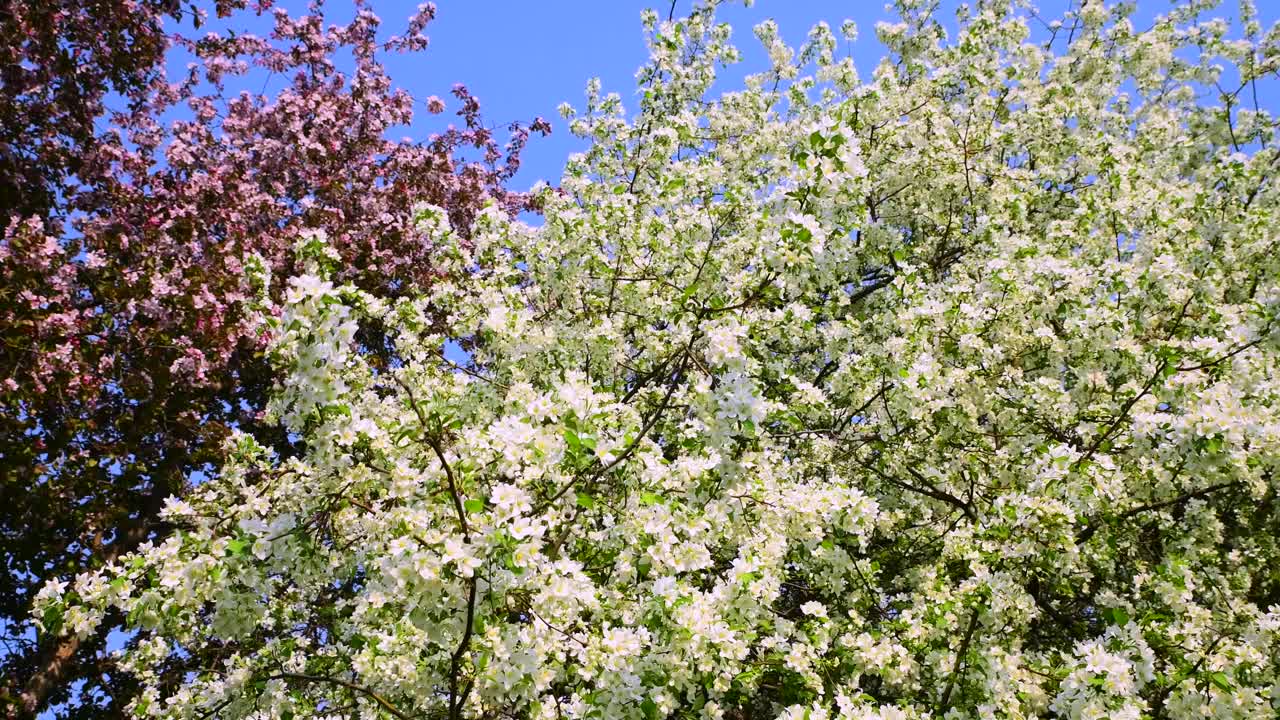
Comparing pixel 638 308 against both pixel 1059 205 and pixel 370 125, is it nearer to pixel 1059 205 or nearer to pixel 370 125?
pixel 1059 205

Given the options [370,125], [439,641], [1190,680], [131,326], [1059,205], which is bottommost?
[439,641]

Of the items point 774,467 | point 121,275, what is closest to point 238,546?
point 774,467

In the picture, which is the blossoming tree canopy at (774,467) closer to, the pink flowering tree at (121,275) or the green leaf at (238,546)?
the green leaf at (238,546)

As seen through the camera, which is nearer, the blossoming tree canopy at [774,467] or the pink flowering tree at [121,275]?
the blossoming tree canopy at [774,467]

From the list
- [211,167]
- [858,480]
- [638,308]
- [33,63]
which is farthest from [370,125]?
[858,480]

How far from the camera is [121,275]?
9.18 metres

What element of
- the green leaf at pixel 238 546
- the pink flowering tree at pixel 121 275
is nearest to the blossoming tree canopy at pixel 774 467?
the green leaf at pixel 238 546

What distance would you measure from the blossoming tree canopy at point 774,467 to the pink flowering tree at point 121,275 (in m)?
Answer: 2.50

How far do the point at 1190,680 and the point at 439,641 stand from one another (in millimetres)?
4323

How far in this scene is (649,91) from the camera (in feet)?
30.2

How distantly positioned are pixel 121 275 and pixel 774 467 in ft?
27.0

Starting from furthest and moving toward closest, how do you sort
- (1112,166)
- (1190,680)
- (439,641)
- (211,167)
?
(211,167), (1112,166), (1190,680), (439,641)

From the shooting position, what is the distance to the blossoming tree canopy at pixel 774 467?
409 centimetres

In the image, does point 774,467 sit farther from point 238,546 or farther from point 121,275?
point 121,275
